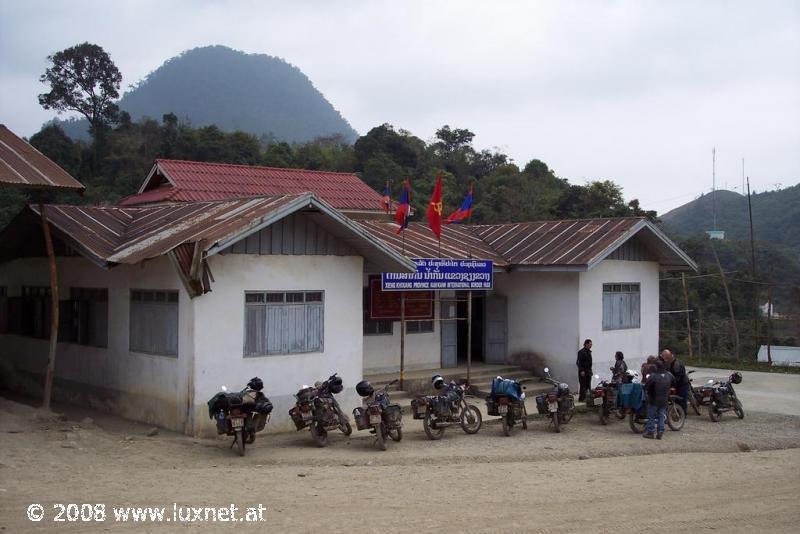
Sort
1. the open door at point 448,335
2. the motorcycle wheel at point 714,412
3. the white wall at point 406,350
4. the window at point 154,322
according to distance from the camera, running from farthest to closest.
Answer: the open door at point 448,335 < the white wall at point 406,350 < the motorcycle wheel at point 714,412 < the window at point 154,322

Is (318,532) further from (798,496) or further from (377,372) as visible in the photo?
(377,372)

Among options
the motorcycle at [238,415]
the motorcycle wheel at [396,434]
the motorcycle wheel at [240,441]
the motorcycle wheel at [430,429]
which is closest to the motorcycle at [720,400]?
the motorcycle wheel at [430,429]

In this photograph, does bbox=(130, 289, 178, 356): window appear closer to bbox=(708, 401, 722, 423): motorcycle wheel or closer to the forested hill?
bbox=(708, 401, 722, 423): motorcycle wheel

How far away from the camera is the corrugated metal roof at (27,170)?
11.6 meters

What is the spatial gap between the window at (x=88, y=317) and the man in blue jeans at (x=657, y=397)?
9579mm

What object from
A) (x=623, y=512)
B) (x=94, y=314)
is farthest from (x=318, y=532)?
(x=94, y=314)

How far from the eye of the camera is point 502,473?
10.0 m

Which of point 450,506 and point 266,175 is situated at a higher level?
point 266,175

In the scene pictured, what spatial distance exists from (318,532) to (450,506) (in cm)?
166

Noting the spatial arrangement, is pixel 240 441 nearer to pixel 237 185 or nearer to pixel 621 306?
pixel 621 306

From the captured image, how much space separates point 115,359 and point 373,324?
17.4 feet

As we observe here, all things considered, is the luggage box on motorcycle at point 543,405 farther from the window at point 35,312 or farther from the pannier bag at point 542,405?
the window at point 35,312

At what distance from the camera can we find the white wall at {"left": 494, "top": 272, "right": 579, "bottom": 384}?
1770 cm

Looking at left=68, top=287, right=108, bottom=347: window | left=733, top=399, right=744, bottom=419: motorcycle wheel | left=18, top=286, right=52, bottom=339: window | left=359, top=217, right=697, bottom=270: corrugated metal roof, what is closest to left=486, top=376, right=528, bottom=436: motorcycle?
left=359, top=217, right=697, bottom=270: corrugated metal roof
